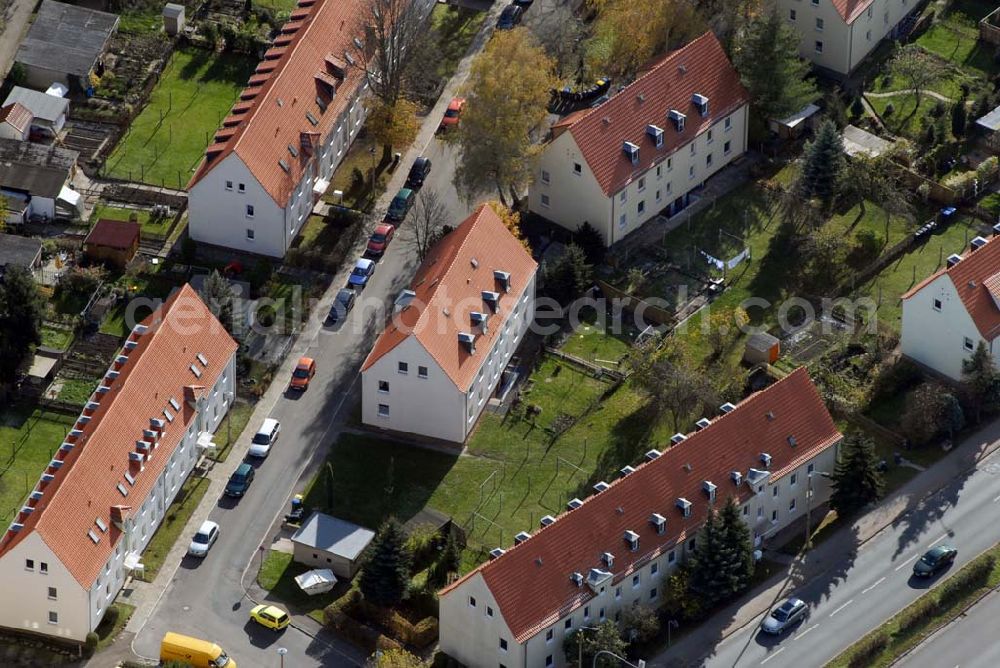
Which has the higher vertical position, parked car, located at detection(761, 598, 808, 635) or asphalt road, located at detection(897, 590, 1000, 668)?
asphalt road, located at detection(897, 590, 1000, 668)

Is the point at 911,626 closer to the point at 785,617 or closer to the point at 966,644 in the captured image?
the point at 966,644

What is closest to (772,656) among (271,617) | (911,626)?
(911,626)

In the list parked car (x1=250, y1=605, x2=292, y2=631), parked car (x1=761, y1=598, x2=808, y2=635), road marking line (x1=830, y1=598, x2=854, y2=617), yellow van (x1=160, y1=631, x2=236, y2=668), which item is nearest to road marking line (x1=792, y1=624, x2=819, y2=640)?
parked car (x1=761, y1=598, x2=808, y2=635)

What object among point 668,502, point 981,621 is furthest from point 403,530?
point 981,621

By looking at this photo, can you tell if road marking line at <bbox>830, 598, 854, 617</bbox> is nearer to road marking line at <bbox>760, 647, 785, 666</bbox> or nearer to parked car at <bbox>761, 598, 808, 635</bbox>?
parked car at <bbox>761, 598, 808, 635</bbox>

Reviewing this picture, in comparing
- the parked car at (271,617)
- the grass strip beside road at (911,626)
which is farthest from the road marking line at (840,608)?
the parked car at (271,617)

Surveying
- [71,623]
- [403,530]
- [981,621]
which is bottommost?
[71,623]

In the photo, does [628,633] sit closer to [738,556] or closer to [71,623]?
[738,556]
